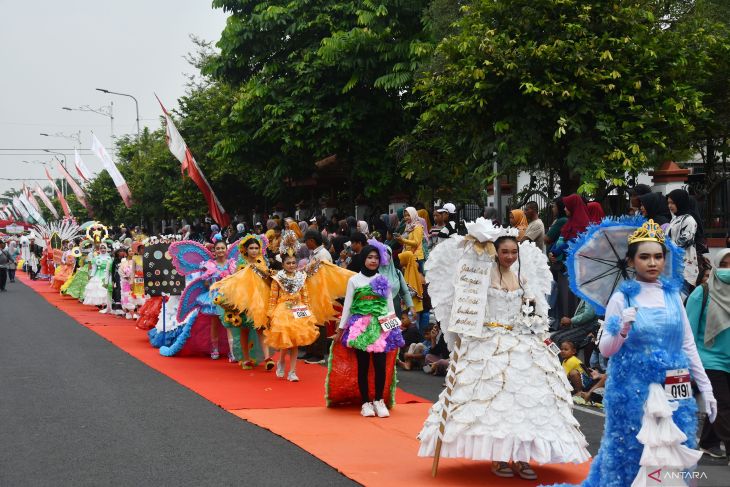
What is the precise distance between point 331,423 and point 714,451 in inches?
132

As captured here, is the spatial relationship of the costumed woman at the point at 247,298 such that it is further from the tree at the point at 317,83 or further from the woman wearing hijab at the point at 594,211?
the tree at the point at 317,83

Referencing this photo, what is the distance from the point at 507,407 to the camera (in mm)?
6844

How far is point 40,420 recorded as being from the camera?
9.52m

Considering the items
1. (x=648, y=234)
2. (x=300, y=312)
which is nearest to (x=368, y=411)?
(x=300, y=312)

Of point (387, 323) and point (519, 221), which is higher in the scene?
point (519, 221)

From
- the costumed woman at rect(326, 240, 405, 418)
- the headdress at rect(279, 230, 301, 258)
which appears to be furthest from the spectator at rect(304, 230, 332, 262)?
the costumed woman at rect(326, 240, 405, 418)

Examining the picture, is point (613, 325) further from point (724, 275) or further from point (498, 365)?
point (724, 275)

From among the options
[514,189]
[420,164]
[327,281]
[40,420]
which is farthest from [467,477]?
[514,189]

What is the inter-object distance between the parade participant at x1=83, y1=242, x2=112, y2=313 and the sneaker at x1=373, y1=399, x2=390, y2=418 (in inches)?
642

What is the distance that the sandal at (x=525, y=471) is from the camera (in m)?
6.97

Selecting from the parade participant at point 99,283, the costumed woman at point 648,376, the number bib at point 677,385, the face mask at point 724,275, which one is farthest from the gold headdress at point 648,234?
the parade participant at point 99,283

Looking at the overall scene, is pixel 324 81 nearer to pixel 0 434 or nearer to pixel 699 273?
pixel 699 273

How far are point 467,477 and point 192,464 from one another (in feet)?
6.86

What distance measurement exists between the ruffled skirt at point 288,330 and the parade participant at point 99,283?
13924mm
